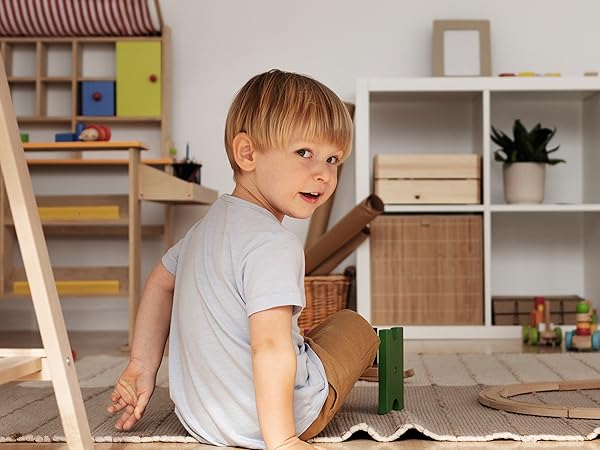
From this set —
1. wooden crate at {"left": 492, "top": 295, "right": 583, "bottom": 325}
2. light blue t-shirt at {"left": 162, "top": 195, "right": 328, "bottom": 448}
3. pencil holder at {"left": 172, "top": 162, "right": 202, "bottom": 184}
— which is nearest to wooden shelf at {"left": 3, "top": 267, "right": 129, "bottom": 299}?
pencil holder at {"left": 172, "top": 162, "right": 202, "bottom": 184}

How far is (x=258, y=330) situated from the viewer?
4.17 ft

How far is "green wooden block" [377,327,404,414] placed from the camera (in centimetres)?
165

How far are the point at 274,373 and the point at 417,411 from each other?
552mm

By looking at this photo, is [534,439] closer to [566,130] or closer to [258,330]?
[258,330]

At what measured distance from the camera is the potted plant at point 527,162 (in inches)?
135

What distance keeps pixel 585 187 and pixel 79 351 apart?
2.01 meters

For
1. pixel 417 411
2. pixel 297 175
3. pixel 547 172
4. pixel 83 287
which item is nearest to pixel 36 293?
pixel 297 175

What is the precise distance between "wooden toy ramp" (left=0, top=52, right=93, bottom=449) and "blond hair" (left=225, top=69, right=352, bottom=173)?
1.09 feet

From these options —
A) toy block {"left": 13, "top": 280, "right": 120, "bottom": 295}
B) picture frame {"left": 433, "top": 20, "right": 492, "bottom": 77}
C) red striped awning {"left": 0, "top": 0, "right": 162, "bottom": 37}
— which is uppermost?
red striped awning {"left": 0, "top": 0, "right": 162, "bottom": 37}

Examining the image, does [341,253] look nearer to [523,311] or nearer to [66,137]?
[523,311]

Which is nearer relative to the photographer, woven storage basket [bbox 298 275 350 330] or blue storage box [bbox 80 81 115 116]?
woven storage basket [bbox 298 275 350 330]

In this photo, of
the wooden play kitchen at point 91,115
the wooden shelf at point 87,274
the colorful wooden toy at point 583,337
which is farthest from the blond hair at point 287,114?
the wooden shelf at point 87,274

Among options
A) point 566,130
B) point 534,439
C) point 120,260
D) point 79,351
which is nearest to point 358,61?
point 566,130

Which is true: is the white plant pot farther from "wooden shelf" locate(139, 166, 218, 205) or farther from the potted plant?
"wooden shelf" locate(139, 166, 218, 205)
